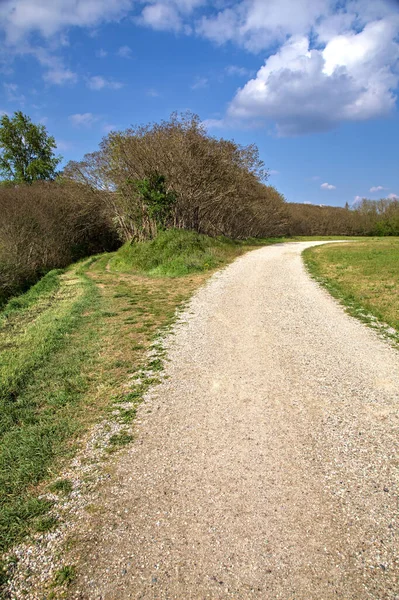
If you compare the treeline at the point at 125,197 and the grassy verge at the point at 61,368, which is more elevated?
the treeline at the point at 125,197

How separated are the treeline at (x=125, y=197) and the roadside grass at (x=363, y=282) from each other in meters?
7.47

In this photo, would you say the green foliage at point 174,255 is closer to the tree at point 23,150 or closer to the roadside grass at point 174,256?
the roadside grass at point 174,256

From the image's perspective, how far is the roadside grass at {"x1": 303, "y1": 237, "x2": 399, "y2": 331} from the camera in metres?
8.41

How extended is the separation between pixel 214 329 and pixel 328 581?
5200mm

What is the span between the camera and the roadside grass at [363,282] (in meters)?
8.41

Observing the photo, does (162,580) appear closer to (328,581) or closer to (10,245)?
(328,581)

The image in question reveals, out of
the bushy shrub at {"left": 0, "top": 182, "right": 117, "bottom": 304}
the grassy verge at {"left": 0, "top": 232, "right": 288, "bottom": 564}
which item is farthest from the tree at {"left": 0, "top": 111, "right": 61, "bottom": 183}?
the grassy verge at {"left": 0, "top": 232, "right": 288, "bottom": 564}

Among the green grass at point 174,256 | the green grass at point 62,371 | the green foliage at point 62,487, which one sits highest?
the green grass at point 174,256

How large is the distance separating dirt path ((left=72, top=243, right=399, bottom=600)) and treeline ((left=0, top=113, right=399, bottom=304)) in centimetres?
1231

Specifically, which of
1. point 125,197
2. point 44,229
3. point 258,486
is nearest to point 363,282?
point 258,486

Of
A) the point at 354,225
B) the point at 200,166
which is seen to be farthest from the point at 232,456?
the point at 354,225

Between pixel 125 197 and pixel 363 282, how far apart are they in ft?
49.3

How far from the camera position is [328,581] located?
2.27 m

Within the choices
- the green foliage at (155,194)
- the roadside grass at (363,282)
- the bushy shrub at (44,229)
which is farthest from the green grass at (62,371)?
Result: the green foliage at (155,194)
